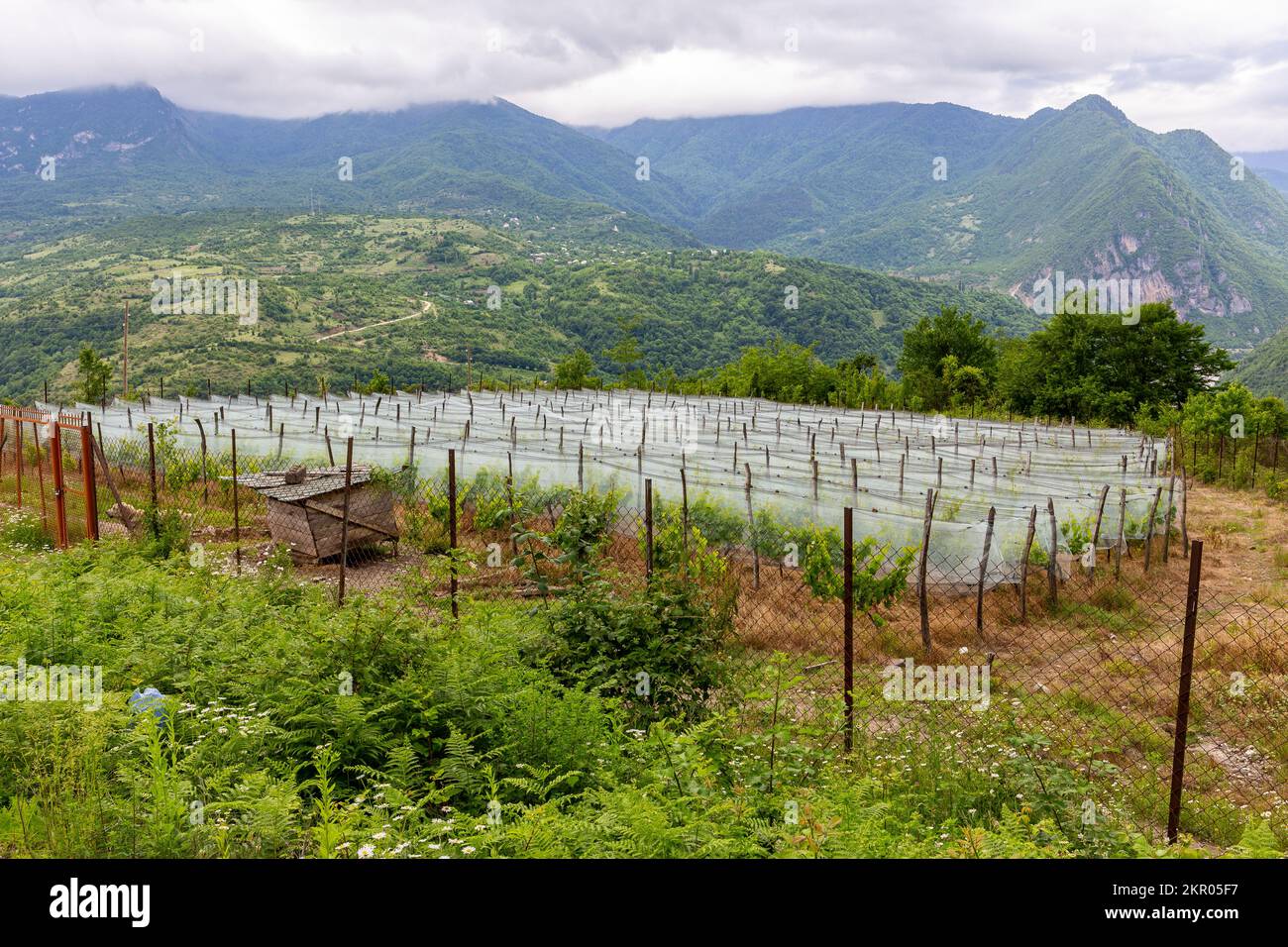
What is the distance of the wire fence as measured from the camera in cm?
589

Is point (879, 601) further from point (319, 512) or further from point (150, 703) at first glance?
point (150, 703)

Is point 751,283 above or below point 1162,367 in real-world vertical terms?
above

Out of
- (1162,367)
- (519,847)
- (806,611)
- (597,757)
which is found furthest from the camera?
(1162,367)

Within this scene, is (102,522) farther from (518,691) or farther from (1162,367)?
(1162,367)

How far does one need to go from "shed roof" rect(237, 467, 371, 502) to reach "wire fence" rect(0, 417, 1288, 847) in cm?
4

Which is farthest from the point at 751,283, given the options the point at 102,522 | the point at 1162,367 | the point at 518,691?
the point at 518,691

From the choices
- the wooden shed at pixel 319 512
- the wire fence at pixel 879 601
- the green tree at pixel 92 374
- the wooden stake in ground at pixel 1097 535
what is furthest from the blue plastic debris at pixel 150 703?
the green tree at pixel 92 374

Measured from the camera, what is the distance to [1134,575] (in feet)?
41.4

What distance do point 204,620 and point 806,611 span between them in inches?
251

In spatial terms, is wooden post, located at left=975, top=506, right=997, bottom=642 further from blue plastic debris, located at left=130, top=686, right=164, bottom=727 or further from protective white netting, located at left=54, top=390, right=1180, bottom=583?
blue plastic debris, located at left=130, top=686, right=164, bottom=727

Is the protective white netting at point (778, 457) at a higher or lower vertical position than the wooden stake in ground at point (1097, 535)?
higher

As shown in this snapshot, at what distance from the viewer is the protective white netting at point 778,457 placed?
12695 millimetres

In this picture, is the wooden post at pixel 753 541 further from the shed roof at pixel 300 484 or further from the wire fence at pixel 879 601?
the shed roof at pixel 300 484
